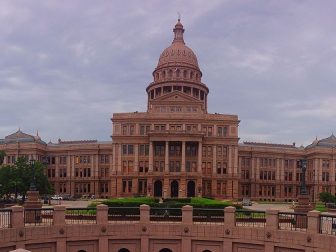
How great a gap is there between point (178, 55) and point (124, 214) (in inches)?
3327

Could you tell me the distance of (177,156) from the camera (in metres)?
84.7

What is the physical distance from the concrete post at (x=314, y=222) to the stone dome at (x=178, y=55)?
8644 centimetres

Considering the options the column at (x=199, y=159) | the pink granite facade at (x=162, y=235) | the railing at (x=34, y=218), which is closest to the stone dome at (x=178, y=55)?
the column at (x=199, y=159)

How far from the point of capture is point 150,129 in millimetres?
85500

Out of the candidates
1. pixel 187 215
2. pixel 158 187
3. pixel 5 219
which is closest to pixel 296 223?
pixel 187 215

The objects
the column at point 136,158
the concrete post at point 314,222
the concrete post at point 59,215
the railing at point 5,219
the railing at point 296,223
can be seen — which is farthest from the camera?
the column at point 136,158

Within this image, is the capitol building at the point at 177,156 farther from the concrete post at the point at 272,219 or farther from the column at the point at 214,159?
the concrete post at the point at 272,219

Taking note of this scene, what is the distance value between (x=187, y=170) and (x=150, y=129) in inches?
469

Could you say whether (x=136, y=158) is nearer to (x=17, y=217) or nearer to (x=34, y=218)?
(x=34, y=218)

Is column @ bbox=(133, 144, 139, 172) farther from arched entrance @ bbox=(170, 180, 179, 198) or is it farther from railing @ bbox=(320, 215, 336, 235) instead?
railing @ bbox=(320, 215, 336, 235)

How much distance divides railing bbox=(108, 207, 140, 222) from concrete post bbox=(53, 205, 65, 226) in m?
4.30

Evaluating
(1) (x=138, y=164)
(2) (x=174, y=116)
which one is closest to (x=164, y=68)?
(2) (x=174, y=116)

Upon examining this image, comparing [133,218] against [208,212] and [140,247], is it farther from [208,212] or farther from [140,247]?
[208,212]

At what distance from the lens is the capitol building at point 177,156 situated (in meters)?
83.9
